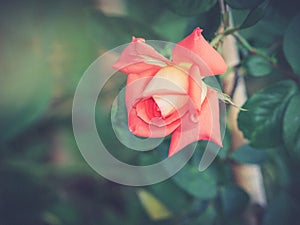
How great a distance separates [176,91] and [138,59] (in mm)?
49

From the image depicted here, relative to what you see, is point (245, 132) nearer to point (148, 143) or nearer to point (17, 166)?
point (148, 143)

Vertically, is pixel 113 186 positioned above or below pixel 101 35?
below

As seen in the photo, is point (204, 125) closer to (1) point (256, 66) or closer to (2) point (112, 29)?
(1) point (256, 66)

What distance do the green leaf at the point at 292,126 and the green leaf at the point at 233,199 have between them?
14cm

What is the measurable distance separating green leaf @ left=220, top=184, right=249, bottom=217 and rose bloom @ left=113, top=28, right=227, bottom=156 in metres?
0.27

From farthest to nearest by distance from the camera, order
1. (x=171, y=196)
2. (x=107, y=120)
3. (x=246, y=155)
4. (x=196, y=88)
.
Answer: (x=107, y=120) → (x=171, y=196) → (x=246, y=155) → (x=196, y=88)

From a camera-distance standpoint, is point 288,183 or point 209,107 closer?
point 209,107

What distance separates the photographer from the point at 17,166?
3.19 ft

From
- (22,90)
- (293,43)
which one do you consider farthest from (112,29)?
(22,90)

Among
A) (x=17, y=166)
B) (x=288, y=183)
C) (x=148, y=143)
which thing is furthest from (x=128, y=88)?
(x=17, y=166)

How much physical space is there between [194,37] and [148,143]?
0.21 metres

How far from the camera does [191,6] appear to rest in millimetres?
509

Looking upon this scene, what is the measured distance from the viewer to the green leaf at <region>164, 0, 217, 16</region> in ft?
1.65

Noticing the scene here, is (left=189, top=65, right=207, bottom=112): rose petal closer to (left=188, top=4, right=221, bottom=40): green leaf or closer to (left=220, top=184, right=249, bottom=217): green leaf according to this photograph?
(left=188, top=4, right=221, bottom=40): green leaf
